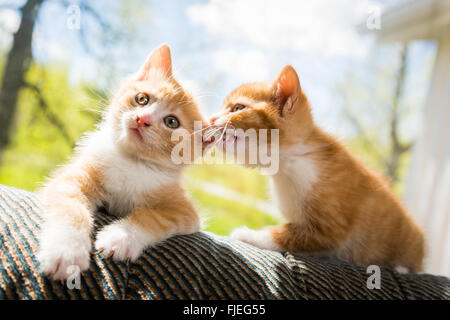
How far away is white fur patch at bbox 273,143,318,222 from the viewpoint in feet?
3.25

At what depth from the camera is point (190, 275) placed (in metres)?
0.62

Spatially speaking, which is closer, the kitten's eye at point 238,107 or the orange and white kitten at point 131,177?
the orange and white kitten at point 131,177

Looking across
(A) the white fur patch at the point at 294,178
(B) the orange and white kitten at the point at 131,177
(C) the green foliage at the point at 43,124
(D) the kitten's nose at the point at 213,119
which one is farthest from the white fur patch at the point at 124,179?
(C) the green foliage at the point at 43,124

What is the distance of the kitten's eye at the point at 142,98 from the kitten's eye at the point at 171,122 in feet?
0.27

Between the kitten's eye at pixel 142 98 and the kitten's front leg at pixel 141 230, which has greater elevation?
the kitten's eye at pixel 142 98

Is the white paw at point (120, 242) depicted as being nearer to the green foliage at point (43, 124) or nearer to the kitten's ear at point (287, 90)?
the kitten's ear at point (287, 90)

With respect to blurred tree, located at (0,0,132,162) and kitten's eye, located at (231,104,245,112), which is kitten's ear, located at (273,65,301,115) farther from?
blurred tree, located at (0,0,132,162)

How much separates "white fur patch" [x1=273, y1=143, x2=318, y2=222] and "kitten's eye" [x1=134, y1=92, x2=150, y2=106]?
0.43m

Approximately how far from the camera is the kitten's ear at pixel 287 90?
3.09ft

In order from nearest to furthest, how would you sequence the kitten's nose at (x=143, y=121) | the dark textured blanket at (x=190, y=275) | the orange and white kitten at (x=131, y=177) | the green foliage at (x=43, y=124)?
the dark textured blanket at (x=190, y=275) < the orange and white kitten at (x=131, y=177) < the kitten's nose at (x=143, y=121) < the green foliage at (x=43, y=124)

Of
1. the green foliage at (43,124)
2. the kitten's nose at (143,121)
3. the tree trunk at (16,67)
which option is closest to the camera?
the kitten's nose at (143,121)

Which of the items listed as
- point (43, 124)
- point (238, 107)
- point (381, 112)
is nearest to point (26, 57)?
point (43, 124)

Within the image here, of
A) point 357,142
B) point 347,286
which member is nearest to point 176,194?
point 347,286
